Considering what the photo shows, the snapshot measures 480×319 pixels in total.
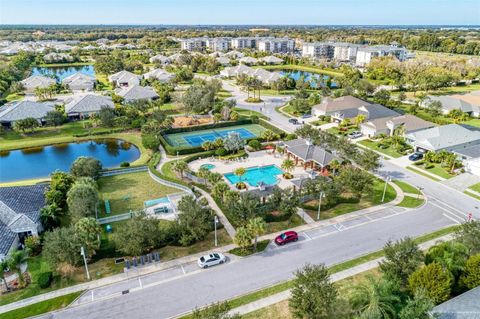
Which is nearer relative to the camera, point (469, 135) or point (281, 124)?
point (469, 135)

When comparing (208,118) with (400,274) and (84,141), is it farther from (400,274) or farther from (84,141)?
(400,274)

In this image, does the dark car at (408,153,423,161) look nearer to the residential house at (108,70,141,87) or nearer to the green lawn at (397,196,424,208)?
the green lawn at (397,196,424,208)

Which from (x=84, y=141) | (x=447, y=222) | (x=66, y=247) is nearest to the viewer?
(x=66, y=247)

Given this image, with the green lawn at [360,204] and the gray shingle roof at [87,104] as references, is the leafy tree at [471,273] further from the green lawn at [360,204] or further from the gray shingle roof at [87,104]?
the gray shingle roof at [87,104]

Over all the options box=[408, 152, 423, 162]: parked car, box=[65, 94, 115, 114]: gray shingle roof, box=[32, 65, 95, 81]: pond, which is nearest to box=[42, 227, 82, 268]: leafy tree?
box=[408, 152, 423, 162]: parked car

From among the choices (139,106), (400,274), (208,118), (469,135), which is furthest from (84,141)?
(469,135)

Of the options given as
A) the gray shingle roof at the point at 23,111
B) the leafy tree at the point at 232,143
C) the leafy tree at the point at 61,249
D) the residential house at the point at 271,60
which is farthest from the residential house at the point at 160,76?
the leafy tree at the point at 61,249
